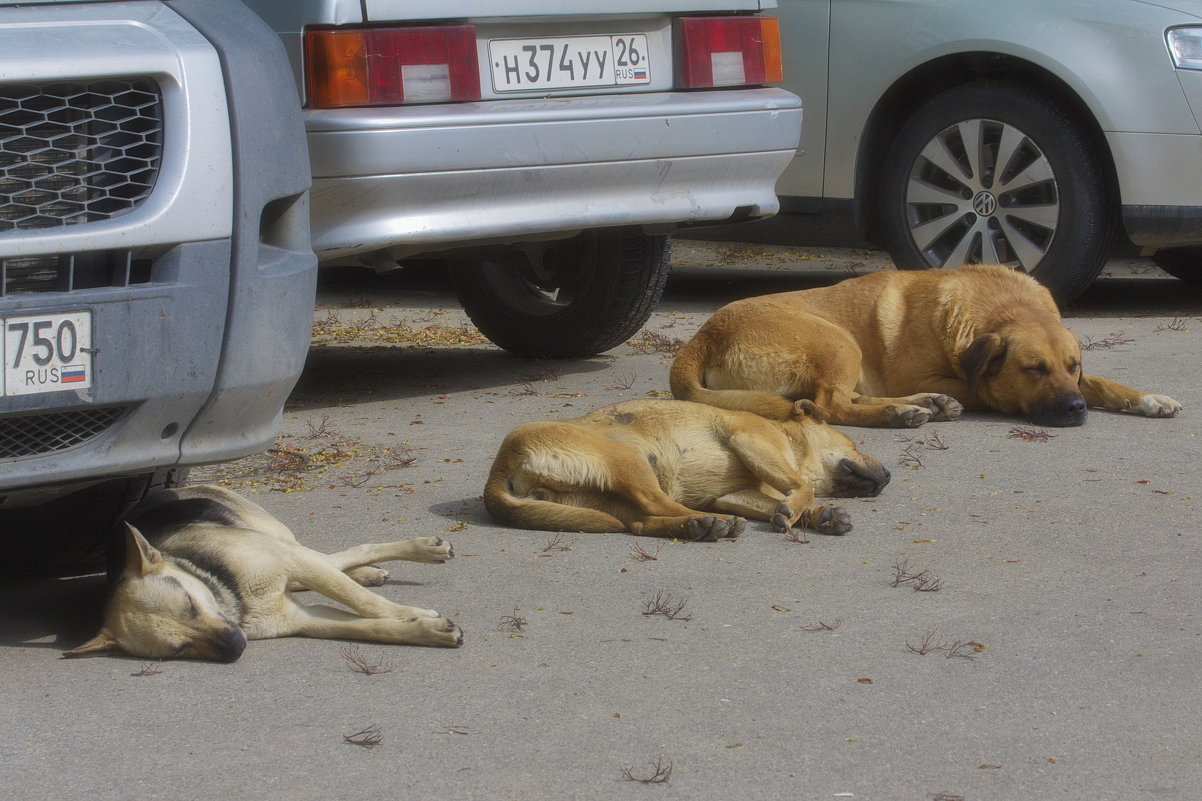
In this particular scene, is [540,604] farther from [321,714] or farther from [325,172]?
[325,172]

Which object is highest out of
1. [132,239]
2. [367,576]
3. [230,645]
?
[132,239]

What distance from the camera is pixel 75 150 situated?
9.94 ft

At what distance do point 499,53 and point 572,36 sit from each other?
0.31m

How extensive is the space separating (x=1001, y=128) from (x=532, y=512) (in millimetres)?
4033

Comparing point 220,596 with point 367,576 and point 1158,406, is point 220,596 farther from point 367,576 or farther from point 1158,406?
point 1158,406

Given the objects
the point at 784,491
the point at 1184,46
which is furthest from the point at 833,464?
the point at 1184,46

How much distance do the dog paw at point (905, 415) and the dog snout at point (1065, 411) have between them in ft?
1.40

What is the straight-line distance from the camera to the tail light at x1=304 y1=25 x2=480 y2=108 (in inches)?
194

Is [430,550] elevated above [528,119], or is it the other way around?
[528,119]

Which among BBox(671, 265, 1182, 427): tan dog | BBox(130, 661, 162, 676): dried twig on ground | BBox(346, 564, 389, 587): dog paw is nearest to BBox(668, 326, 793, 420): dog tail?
BBox(671, 265, 1182, 427): tan dog

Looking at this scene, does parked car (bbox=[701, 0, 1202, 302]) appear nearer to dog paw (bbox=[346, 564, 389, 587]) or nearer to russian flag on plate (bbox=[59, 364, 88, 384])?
dog paw (bbox=[346, 564, 389, 587])

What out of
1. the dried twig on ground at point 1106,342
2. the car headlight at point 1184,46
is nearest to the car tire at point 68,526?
the dried twig on ground at point 1106,342

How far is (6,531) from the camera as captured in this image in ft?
12.9

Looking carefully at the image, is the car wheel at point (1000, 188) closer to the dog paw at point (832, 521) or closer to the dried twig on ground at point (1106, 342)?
the dried twig on ground at point (1106, 342)
